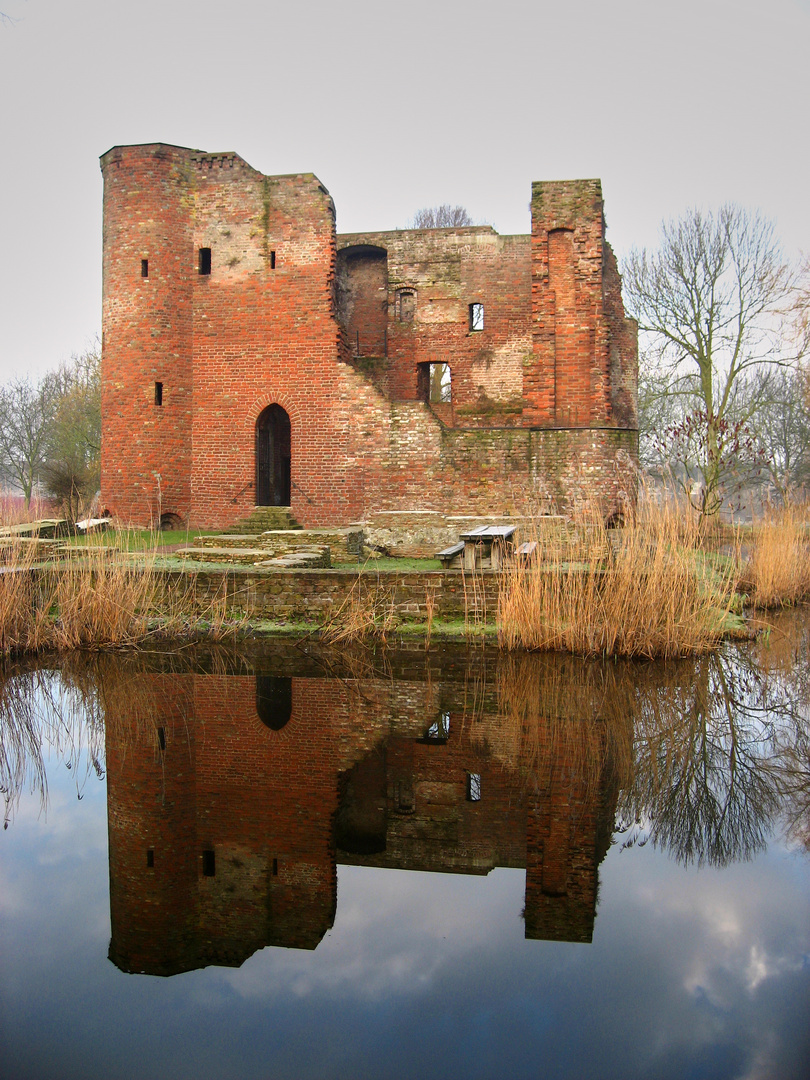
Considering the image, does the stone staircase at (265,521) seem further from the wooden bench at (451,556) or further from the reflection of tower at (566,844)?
the reflection of tower at (566,844)

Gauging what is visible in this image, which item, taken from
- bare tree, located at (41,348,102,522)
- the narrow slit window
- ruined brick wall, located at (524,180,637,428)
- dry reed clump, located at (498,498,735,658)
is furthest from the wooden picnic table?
bare tree, located at (41,348,102,522)

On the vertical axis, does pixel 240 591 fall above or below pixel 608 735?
above

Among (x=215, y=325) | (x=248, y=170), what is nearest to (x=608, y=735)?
(x=215, y=325)

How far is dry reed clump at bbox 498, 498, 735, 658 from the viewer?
8.32 m

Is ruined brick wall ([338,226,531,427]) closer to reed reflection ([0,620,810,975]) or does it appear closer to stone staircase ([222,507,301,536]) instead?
stone staircase ([222,507,301,536])

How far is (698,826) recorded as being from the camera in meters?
4.69

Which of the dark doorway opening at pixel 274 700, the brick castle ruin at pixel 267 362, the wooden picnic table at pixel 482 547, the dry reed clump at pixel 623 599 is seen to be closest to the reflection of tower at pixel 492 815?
the dark doorway opening at pixel 274 700

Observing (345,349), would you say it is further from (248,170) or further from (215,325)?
(248,170)

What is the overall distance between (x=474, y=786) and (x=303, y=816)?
3.63 ft

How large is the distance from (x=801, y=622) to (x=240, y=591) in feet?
23.6

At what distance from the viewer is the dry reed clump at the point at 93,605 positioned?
8727 mm

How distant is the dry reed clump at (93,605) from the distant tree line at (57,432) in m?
9.95

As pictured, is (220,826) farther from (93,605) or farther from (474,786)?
(93,605)

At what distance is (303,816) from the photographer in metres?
4.80
